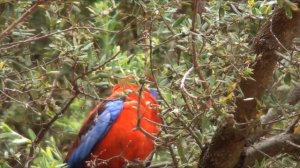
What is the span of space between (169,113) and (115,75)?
24 centimetres

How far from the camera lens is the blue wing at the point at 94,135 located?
2918 millimetres

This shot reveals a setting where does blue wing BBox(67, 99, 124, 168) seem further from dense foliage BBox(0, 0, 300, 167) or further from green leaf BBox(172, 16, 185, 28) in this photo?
green leaf BBox(172, 16, 185, 28)

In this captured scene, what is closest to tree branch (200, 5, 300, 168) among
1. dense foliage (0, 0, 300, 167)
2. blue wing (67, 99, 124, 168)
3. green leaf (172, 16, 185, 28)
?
dense foliage (0, 0, 300, 167)

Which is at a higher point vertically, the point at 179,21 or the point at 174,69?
the point at 179,21

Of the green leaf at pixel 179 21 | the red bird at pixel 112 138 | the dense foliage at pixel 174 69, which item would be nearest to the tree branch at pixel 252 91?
the dense foliage at pixel 174 69

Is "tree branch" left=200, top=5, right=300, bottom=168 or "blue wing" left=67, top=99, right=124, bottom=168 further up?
"tree branch" left=200, top=5, right=300, bottom=168

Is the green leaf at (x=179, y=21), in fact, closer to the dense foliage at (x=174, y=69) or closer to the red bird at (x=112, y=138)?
the dense foliage at (x=174, y=69)

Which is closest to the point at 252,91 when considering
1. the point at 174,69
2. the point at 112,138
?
the point at 174,69

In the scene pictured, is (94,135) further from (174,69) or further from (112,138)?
(174,69)

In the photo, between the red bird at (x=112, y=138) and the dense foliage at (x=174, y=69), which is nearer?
the dense foliage at (x=174, y=69)

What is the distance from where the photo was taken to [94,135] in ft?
9.67

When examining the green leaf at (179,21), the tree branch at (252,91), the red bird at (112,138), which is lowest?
the red bird at (112,138)

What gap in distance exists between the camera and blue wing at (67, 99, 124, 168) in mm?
2918

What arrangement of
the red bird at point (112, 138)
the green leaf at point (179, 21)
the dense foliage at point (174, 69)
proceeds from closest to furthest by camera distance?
1. the dense foliage at point (174, 69)
2. the green leaf at point (179, 21)
3. the red bird at point (112, 138)
